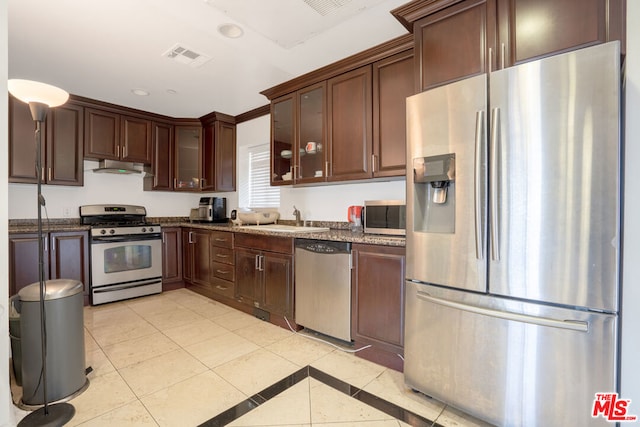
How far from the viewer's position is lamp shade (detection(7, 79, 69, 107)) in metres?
1.49

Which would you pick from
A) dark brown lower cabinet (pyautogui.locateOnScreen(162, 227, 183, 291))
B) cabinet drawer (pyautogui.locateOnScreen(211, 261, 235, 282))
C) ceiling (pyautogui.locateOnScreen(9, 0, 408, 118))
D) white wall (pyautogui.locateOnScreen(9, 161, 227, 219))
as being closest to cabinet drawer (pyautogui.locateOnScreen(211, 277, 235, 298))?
cabinet drawer (pyautogui.locateOnScreen(211, 261, 235, 282))

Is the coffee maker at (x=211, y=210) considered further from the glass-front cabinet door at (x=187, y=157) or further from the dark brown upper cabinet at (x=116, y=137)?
the dark brown upper cabinet at (x=116, y=137)

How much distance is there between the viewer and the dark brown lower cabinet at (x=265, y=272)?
275 centimetres

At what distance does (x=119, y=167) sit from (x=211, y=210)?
1265mm

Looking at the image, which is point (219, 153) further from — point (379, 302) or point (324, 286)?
point (379, 302)

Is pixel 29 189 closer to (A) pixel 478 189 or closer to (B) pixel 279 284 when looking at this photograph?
(B) pixel 279 284

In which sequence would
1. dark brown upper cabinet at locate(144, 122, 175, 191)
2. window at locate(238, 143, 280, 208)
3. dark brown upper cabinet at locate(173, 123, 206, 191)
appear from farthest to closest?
dark brown upper cabinet at locate(173, 123, 206, 191) < dark brown upper cabinet at locate(144, 122, 175, 191) < window at locate(238, 143, 280, 208)

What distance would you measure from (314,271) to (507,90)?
1.81 metres

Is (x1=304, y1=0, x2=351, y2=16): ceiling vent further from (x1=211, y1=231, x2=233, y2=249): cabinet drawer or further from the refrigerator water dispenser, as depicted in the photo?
(x1=211, y1=231, x2=233, y2=249): cabinet drawer

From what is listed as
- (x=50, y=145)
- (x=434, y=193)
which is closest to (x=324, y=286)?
(x=434, y=193)

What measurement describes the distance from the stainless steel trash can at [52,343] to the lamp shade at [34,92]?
1.06 meters

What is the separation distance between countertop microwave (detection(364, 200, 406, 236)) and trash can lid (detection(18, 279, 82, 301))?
2.10 meters

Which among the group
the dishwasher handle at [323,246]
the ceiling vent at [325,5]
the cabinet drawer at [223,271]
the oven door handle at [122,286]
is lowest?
the oven door handle at [122,286]

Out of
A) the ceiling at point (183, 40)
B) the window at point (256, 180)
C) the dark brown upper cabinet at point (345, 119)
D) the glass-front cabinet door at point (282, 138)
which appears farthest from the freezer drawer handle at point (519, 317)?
the window at point (256, 180)
